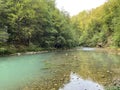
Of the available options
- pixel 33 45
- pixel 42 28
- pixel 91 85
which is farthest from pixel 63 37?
pixel 91 85

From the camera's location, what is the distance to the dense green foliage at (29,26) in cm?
3812

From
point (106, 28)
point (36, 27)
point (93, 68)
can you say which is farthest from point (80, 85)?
point (106, 28)

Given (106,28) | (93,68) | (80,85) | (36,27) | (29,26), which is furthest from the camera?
(106,28)

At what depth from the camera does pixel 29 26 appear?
141 feet

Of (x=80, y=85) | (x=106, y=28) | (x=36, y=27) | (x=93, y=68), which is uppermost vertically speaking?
(x=106, y=28)

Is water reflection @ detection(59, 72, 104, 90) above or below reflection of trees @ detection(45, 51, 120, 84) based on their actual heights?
below

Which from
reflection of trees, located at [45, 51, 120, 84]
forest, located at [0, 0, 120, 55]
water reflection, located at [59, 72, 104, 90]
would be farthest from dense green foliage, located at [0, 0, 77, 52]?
water reflection, located at [59, 72, 104, 90]

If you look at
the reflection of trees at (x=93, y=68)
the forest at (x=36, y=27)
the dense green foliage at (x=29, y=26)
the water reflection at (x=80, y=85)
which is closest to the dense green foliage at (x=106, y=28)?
the forest at (x=36, y=27)

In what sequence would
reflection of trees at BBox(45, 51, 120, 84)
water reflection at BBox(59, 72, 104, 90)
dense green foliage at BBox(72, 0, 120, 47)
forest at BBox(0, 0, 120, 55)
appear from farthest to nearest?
dense green foliage at BBox(72, 0, 120, 47)
forest at BBox(0, 0, 120, 55)
reflection of trees at BBox(45, 51, 120, 84)
water reflection at BBox(59, 72, 104, 90)

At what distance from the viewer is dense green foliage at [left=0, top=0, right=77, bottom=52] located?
38.1 metres

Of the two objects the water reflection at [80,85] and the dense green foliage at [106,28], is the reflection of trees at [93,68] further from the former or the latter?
the dense green foliage at [106,28]

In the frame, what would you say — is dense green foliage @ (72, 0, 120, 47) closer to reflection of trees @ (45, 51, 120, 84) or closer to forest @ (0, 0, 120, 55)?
forest @ (0, 0, 120, 55)

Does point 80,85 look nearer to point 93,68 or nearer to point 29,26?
point 93,68

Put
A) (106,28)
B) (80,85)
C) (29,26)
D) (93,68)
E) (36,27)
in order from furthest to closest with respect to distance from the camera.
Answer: (106,28) → (36,27) → (29,26) → (93,68) → (80,85)
